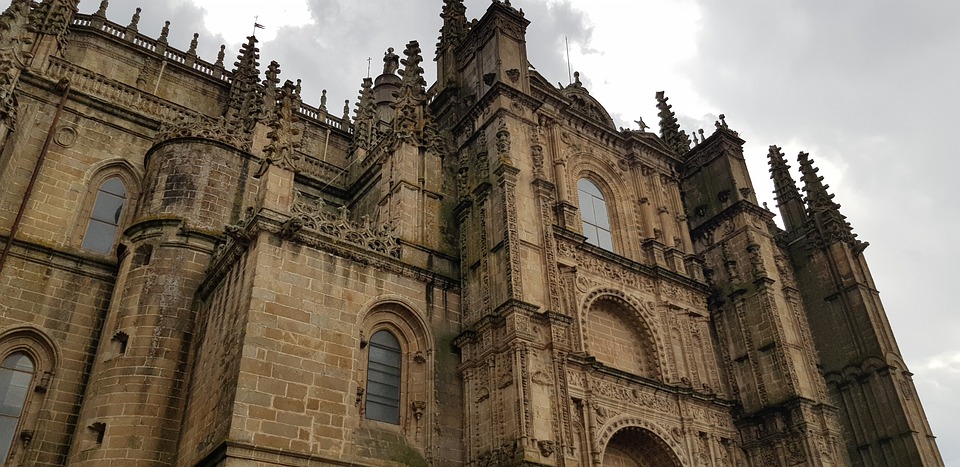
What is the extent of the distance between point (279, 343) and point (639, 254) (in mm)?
12424

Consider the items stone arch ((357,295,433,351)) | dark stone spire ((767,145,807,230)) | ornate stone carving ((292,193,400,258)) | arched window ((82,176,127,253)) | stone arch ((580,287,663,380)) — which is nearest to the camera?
ornate stone carving ((292,193,400,258))

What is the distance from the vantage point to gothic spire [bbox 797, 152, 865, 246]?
26.5 m

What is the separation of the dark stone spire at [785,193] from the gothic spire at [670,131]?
516 cm

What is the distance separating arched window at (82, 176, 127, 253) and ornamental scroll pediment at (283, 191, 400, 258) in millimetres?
6080

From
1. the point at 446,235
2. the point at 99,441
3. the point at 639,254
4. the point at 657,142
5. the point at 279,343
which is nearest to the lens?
the point at 279,343

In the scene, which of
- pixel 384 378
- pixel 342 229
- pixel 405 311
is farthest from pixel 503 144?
pixel 384 378

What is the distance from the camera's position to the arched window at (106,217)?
19.1 metres

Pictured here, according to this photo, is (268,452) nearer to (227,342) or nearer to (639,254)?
(227,342)

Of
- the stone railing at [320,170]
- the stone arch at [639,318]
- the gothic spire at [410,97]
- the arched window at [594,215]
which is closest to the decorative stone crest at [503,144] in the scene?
the gothic spire at [410,97]

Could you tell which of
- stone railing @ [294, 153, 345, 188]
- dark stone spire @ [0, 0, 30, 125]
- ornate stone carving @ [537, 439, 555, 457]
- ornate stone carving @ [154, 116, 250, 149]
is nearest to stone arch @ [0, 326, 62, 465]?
dark stone spire @ [0, 0, 30, 125]

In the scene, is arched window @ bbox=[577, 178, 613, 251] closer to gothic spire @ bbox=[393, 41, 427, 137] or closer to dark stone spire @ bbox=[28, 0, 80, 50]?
gothic spire @ bbox=[393, 41, 427, 137]

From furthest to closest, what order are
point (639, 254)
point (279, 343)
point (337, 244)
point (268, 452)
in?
point (639, 254)
point (337, 244)
point (279, 343)
point (268, 452)

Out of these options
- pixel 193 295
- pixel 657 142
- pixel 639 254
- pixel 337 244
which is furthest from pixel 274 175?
pixel 657 142

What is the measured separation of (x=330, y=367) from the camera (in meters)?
14.7
